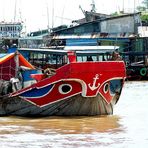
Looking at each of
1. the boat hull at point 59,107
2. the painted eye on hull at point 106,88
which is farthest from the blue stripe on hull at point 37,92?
the painted eye on hull at point 106,88

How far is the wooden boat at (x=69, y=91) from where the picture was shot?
497 inches

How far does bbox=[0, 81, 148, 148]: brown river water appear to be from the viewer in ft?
31.4

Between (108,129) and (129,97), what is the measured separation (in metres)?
9.19

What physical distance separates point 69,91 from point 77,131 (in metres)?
1.89

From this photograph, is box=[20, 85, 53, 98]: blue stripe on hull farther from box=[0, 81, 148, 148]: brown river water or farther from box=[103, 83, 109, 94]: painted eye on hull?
box=[103, 83, 109, 94]: painted eye on hull

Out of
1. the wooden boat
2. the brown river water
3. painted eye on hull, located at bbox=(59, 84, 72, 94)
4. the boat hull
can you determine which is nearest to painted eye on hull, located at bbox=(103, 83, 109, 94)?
the wooden boat

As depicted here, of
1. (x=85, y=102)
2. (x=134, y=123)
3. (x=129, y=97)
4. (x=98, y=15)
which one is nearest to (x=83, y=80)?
(x=85, y=102)

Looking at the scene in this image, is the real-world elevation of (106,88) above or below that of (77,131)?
above

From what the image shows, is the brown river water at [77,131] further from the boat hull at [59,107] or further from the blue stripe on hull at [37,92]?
the blue stripe on hull at [37,92]

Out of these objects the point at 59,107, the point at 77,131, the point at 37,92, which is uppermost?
the point at 37,92

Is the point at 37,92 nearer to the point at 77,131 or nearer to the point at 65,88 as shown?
the point at 65,88

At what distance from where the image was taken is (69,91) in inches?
→ 507

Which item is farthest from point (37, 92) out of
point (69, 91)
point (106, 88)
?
point (106, 88)

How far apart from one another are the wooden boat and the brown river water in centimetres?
27
